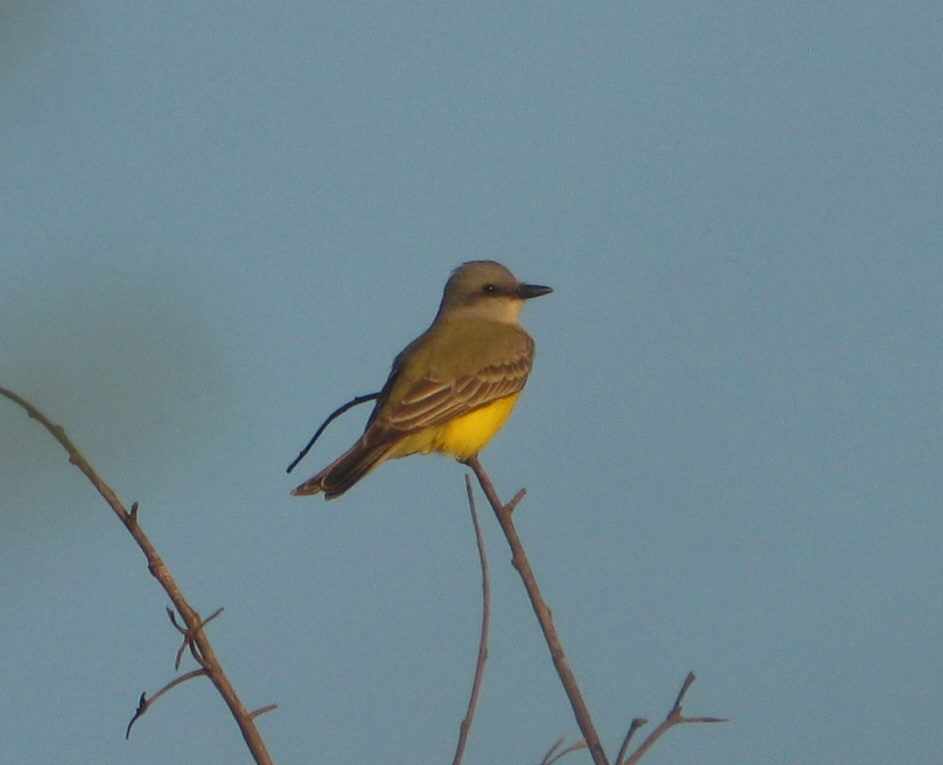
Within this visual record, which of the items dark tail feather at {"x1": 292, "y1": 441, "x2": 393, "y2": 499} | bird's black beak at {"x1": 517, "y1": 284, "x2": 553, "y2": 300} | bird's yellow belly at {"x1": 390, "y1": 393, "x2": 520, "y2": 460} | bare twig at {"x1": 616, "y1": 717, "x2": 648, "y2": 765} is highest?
bird's black beak at {"x1": 517, "y1": 284, "x2": 553, "y2": 300}

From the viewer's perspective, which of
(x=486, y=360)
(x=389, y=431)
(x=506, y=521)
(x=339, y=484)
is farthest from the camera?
(x=486, y=360)

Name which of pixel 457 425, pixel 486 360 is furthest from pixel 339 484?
pixel 486 360

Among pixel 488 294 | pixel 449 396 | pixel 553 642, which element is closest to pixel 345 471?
pixel 449 396

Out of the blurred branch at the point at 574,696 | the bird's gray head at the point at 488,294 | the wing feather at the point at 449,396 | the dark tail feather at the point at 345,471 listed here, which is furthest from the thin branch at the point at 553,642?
the bird's gray head at the point at 488,294

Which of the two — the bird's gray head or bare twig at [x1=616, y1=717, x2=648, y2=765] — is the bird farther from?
bare twig at [x1=616, y1=717, x2=648, y2=765]

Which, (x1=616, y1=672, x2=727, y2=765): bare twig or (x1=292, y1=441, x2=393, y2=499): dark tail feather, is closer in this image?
(x1=616, y1=672, x2=727, y2=765): bare twig

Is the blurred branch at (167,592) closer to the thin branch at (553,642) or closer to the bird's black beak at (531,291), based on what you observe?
the thin branch at (553,642)

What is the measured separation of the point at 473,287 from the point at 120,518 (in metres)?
5.15

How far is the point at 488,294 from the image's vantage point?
734 centimetres

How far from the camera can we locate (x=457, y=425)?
20.2 ft

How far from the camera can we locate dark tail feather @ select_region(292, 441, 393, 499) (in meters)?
5.11

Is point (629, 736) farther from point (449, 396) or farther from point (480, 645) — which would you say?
point (449, 396)

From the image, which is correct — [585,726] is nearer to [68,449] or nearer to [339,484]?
[68,449]

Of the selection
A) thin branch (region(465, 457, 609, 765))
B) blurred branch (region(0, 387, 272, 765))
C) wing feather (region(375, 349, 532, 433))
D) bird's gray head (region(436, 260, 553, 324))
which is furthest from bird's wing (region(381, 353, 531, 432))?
blurred branch (region(0, 387, 272, 765))
